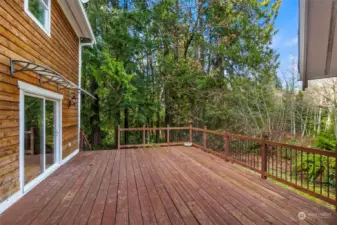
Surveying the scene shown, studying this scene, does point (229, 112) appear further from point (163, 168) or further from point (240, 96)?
point (163, 168)

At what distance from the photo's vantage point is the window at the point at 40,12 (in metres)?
3.47

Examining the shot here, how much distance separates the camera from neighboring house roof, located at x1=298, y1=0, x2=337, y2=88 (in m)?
1.82

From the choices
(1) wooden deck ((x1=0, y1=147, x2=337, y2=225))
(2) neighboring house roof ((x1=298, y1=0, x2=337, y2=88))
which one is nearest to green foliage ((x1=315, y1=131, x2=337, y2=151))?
(1) wooden deck ((x1=0, y1=147, x2=337, y2=225))

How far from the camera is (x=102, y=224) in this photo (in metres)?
2.31

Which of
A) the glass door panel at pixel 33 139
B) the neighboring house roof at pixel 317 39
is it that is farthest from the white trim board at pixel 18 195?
the neighboring house roof at pixel 317 39

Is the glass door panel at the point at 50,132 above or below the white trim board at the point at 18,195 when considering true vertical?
above

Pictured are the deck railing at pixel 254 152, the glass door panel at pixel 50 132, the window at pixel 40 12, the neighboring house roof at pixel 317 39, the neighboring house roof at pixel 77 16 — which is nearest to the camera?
the neighboring house roof at pixel 317 39

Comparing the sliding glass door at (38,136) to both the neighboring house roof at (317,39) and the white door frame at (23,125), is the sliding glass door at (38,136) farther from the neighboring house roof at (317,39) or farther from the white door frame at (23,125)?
the neighboring house roof at (317,39)

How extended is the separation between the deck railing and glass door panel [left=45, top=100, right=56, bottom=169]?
289 centimetres

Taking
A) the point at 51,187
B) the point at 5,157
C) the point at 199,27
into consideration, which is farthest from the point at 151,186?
the point at 199,27

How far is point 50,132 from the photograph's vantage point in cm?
443

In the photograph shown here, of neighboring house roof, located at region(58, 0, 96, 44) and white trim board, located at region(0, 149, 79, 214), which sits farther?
neighboring house roof, located at region(58, 0, 96, 44)

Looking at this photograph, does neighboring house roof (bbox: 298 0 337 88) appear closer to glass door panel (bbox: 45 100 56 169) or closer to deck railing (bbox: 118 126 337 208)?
deck railing (bbox: 118 126 337 208)

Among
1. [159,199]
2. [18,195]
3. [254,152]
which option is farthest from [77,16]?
[254,152]
